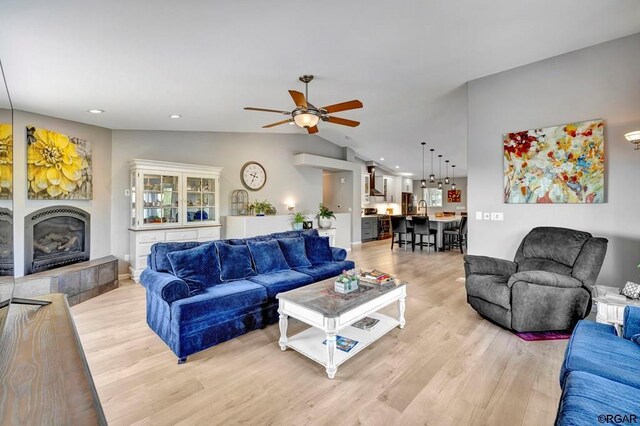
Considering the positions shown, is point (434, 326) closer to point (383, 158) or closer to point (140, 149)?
Answer: point (140, 149)

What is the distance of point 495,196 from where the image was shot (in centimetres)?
407

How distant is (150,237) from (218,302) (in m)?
2.91

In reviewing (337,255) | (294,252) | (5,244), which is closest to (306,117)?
(294,252)

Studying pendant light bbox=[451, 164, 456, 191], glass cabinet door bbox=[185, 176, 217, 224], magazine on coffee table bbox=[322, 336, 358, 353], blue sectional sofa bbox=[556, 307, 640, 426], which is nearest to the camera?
blue sectional sofa bbox=[556, 307, 640, 426]

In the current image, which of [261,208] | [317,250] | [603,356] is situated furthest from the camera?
[261,208]

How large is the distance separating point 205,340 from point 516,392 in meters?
2.44

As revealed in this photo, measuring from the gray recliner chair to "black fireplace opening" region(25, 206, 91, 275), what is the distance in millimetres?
5417

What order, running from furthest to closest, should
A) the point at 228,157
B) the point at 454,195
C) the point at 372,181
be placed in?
the point at 454,195 → the point at 372,181 → the point at 228,157

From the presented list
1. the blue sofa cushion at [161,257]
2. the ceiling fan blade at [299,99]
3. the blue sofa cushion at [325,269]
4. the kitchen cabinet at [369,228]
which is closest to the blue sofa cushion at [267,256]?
the blue sofa cushion at [325,269]

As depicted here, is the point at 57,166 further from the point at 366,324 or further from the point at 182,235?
the point at 366,324

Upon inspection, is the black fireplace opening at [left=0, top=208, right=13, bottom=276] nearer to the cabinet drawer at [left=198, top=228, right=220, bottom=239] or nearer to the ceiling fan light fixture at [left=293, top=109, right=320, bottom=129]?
the ceiling fan light fixture at [left=293, top=109, right=320, bottom=129]

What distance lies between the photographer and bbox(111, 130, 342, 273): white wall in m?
4.94

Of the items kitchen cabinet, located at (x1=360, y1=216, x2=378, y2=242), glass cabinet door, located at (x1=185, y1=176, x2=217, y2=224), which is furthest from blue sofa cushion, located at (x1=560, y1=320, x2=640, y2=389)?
kitchen cabinet, located at (x1=360, y1=216, x2=378, y2=242)

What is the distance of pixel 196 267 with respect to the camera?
2.88 metres
